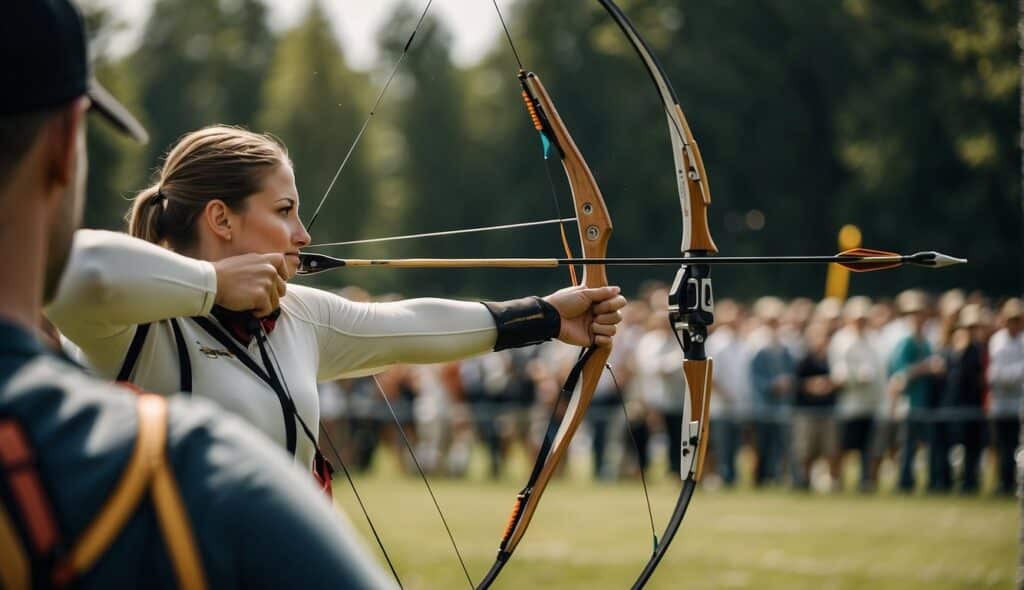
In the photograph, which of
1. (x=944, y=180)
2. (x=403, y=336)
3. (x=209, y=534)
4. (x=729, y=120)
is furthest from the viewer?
(x=729, y=120)

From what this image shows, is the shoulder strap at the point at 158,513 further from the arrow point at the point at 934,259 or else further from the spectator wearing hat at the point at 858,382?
the spectator wearing hat at the point at 858,382

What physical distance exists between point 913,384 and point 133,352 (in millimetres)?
11402

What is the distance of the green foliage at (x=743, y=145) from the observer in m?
32.2

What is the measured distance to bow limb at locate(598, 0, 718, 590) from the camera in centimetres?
350

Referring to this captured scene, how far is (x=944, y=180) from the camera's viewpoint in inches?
1371

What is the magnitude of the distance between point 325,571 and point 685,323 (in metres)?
2.46

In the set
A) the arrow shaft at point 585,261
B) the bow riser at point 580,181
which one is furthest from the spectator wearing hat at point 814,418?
the arrow shaft at point 585,261

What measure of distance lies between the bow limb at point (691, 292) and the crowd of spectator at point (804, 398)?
8.60 meters

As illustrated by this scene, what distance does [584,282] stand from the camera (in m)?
3.39

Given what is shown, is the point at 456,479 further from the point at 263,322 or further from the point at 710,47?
the point at 710,47

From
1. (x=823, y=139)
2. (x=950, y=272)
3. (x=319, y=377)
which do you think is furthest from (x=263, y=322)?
(x=823, y=139)

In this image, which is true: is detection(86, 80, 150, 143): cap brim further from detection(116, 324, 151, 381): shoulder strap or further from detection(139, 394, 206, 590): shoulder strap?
detection(116, 324, 151, 381): shoulder strap

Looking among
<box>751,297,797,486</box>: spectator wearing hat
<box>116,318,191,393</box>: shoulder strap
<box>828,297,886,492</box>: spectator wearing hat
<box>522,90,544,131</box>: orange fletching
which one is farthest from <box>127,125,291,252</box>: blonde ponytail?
<box>751,297,797,486</box>: spectator wearing hat

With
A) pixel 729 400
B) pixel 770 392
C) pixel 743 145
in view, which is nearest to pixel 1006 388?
pixel 770 392
